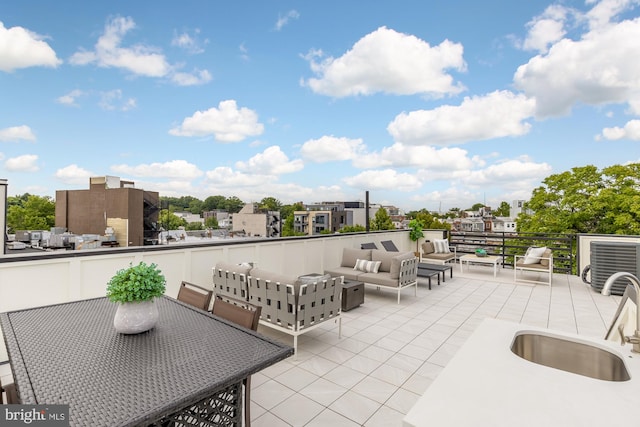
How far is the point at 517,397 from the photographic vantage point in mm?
962

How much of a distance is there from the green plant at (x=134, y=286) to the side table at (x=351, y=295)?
10.2 feet

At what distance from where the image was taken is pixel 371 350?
10.4 ft

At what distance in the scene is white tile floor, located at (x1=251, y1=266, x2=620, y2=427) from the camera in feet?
7.22

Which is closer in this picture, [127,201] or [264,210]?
[127,201]

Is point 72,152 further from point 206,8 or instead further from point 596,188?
point 596,188

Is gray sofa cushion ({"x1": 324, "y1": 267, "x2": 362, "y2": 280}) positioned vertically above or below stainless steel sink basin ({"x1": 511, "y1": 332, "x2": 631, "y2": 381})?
below

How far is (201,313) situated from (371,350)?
6.58 feet

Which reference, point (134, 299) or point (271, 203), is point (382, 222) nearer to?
point (134, 299)

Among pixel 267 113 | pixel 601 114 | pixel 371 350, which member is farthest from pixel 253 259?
pixel 601 114

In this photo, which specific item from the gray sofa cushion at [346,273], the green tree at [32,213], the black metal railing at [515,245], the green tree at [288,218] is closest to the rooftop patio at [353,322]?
the gray sofa cushion at [346,273]

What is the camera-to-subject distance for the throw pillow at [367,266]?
5.37 metres

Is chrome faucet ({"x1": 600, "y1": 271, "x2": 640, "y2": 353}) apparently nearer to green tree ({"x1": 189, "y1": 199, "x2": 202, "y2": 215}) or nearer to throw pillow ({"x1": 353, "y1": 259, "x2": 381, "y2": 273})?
throw pillow ({"x1": 353, "y1": 259, "x2": 381, "y2": 273})

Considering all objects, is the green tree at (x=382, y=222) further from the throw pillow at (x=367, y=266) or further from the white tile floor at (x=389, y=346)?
the throw pillow at (x=367, y=266)

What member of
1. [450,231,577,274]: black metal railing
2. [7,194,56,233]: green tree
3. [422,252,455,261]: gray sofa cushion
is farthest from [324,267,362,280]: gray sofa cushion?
[7,194,56,233]: green tree
